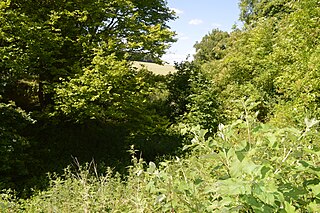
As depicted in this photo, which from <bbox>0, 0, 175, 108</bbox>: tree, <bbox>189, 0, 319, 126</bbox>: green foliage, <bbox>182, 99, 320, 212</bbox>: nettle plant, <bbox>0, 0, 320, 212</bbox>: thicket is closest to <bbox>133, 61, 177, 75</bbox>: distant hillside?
<bbox>0, 0, 320, 212</bbox>: thicket

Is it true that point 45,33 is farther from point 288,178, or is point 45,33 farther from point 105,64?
point 288,178

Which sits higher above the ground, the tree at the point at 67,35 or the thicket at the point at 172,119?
the tree at the point at 67,35

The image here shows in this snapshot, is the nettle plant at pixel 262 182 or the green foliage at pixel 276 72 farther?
the green foliage at pixel 276 72

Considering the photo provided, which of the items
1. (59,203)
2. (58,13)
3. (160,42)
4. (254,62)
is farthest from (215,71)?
(59,203)

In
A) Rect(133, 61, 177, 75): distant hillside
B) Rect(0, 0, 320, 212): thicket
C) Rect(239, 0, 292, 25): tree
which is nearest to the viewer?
Rect(0, 0, 320, 212): thicket

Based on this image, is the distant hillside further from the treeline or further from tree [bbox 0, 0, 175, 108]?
tree [bbox 0, 0, 175, 108]

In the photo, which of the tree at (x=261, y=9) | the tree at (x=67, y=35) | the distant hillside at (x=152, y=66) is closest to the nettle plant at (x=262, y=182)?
the tree at (x=67, y=35)

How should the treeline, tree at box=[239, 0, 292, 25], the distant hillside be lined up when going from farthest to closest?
1. tree at box=[239, 0, 292, 25]
2. the distant hillside
3. the treeline

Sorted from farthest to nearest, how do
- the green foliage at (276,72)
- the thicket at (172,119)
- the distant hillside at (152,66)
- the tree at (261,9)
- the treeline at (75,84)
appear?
the tree at (261,9) → the distant hillside at (152,66) → the treeline at (75,84) → the green foliage at (276,72) → the thicket at (172,119)

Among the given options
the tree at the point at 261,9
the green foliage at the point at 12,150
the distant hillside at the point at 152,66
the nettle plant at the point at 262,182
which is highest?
the tree at the point at 261,9

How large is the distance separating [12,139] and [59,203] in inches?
185

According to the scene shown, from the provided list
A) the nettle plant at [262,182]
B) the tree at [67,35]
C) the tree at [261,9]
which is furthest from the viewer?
the tree at [261,9]

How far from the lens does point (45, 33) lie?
33.2 ft

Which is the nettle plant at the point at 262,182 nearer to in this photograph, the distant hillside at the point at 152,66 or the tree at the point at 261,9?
the distant hillside at the point at 152,66
